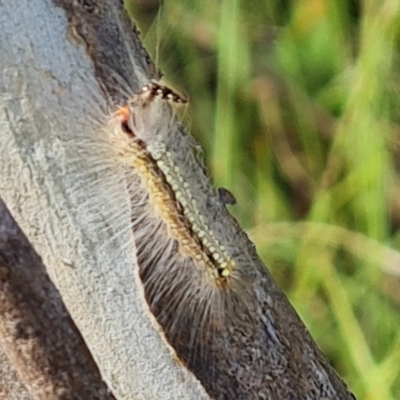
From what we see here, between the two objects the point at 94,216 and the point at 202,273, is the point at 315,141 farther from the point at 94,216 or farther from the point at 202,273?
the point at 94,216

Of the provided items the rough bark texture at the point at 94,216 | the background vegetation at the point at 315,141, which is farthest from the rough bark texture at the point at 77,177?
the background vegetation at the point at 315,141

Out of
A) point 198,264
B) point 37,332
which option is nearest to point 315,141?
point 198,264

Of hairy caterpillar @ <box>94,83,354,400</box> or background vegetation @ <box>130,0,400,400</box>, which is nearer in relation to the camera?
hairy caterpillar @ <box>94,83,354,400</box>

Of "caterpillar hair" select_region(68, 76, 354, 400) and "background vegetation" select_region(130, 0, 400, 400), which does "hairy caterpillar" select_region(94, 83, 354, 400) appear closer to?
"caterpillar hair" select_region(68, 76, 354, 400)

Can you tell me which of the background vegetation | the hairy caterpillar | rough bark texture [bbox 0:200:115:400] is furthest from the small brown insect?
the background vegetation

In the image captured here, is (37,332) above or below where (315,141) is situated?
below
